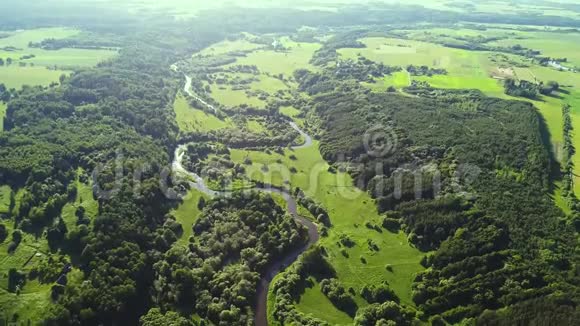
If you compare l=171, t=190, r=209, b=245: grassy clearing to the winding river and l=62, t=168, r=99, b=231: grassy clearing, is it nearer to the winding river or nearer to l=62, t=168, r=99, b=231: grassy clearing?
the winding river

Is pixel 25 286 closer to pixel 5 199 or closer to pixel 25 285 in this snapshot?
pixel 25 285

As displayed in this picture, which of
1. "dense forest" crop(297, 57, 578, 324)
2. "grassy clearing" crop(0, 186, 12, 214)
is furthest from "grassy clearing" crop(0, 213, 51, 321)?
"dense forest" crop(297, 57, 578, 324)

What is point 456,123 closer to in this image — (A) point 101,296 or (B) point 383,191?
(B) point 383,191

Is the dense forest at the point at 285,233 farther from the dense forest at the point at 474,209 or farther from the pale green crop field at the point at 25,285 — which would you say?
the pale green crop field at the point at 25,285
